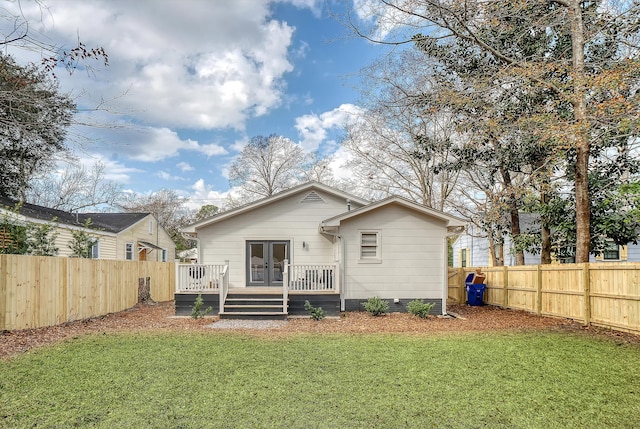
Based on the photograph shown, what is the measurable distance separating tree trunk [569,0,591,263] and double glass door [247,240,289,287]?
8629 mm

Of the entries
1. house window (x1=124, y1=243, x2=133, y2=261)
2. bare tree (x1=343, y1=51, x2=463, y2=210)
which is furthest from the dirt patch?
house window (x1=124, y1=243, x2=133, y2=261)

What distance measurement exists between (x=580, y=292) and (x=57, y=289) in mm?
12379

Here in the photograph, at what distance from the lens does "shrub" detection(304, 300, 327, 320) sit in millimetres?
11078

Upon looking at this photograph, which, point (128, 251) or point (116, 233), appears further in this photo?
point (128, 251)

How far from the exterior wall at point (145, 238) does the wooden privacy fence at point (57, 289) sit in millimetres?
9038

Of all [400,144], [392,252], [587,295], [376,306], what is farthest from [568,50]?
[400,144]

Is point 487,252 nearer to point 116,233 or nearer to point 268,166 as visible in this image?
point 268,166

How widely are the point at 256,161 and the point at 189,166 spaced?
663 cm

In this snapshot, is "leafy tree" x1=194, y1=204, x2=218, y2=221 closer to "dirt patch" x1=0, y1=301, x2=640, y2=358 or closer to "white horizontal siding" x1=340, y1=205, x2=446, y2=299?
"dirt patch" x1=0, y1=301, x2=640, y2=358

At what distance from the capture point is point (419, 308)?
11.3 meters

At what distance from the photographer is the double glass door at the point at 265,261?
13.8m

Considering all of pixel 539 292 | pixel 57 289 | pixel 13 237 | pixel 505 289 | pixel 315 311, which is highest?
pixel 13 237

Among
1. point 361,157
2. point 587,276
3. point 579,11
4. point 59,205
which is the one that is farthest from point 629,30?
point 59,205

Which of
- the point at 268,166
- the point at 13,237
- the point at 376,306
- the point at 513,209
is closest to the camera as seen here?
the point at 13,237
